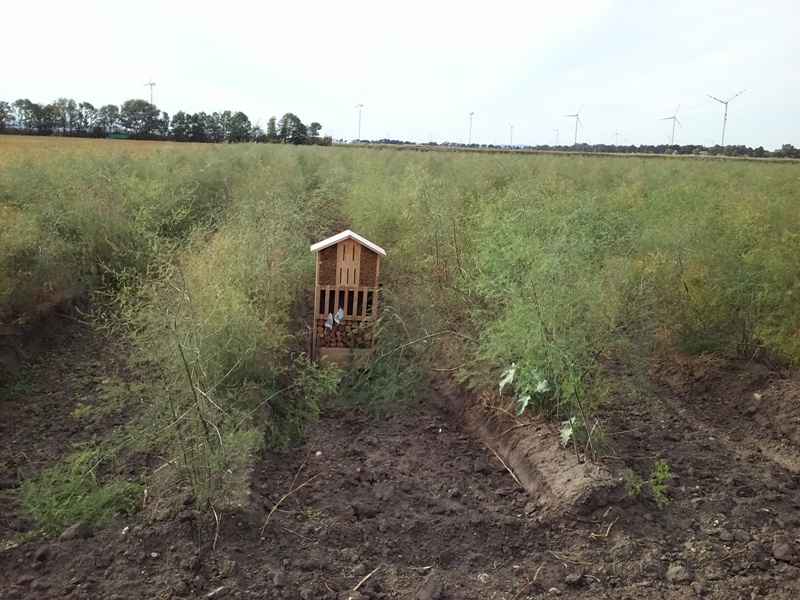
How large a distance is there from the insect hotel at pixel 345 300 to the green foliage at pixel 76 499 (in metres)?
2.56

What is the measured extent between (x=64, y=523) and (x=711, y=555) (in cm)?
341

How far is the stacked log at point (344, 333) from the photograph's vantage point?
612 centimetres

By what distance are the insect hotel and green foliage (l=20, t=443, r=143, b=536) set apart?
256cm

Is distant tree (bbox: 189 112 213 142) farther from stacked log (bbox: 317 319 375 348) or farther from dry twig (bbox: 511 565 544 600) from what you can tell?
dry twig (bbox: 511 565 544 600)

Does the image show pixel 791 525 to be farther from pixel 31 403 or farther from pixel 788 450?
pixel 31 403

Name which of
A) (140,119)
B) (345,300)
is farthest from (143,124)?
(345,300)

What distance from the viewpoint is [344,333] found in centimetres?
616

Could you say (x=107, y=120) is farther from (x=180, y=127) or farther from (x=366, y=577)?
(x=366, y=577)

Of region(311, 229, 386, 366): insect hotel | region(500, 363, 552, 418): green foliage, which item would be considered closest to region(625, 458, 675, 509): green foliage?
region(500, 363, 552, 418): green foliage

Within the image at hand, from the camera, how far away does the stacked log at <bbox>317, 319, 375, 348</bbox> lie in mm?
6117

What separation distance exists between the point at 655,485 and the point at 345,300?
3122mm

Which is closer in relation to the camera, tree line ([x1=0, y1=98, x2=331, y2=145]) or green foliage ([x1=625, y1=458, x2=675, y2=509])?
green foliage ([x1=625, y1=458, x2=675, y2=509])

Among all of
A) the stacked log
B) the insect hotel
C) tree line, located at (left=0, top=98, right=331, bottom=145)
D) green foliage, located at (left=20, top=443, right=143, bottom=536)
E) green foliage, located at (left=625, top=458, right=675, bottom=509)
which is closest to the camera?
green foliage, located at (left=20, top=443, right=143, bottom=536)

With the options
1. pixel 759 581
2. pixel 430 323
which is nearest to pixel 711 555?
pixel 759 581
